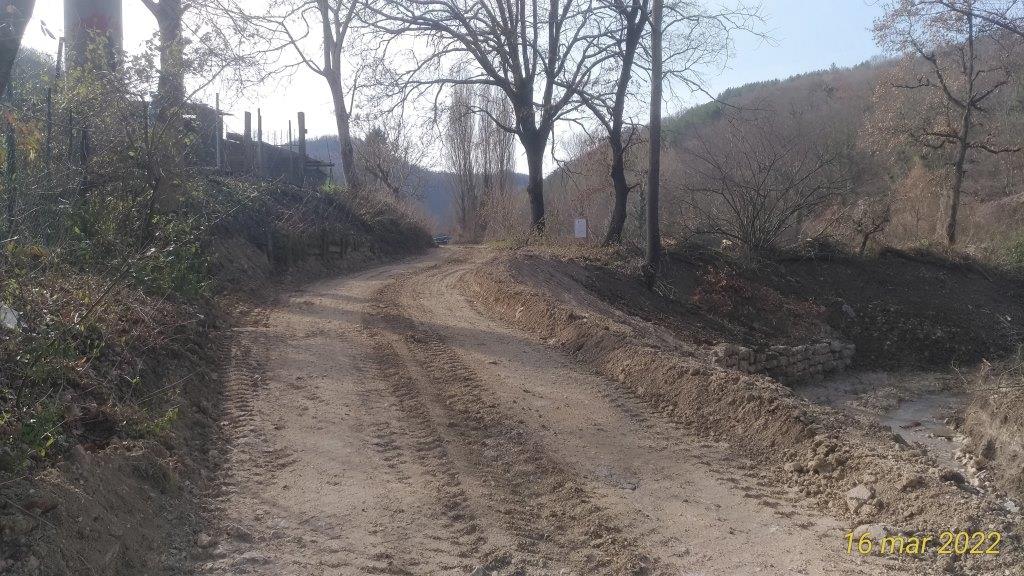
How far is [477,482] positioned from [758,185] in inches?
617

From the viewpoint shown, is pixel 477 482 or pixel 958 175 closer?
pixel 477 482

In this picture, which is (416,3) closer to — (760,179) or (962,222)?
(760,179)

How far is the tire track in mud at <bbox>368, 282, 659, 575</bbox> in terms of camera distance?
4469 millimetres

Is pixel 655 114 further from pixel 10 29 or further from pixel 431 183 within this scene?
pixel 431 183

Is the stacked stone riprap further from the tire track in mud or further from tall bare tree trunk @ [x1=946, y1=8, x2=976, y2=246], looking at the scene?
tall bare tree trunk @ [x1=946, y1=8, x2=976, y2=246]

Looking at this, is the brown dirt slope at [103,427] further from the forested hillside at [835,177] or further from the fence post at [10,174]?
the forested hillside at [835,177]

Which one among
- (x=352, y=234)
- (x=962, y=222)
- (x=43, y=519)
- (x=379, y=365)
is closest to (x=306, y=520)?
(x=43, y=519)

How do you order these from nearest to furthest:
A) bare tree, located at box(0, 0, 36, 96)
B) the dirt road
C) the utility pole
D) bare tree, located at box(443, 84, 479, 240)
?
the dirt road < bare tree, located at box(0, 0, 36, 96) < the utility pole < bare tree, located at box(443, 84, 479, 240)

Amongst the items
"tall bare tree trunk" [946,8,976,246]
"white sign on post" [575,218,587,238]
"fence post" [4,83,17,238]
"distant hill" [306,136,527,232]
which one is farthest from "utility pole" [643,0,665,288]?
"distant hill" [306,136,527,232]

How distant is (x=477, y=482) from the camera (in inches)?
213

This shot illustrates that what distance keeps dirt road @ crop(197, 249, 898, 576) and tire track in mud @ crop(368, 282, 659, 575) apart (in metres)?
0.02

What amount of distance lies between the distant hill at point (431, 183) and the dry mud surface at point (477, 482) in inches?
1045

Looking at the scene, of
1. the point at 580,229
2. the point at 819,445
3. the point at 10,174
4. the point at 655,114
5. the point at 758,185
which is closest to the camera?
the point at 819,445

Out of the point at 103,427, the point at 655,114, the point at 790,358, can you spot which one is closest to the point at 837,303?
the point at 790,358
